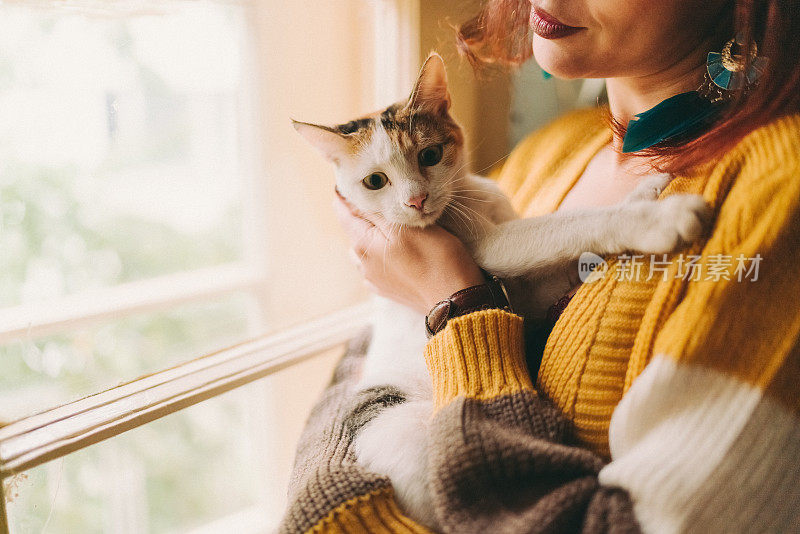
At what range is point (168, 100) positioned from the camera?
3.79 ft

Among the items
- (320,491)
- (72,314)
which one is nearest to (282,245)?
(72,314)

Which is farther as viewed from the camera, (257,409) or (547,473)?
(257,409)

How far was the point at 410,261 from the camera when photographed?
0.87m

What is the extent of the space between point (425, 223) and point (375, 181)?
4.6 inches

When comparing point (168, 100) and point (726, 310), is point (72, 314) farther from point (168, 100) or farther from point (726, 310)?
point (726, 310)

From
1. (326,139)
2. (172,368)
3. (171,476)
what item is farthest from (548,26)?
(171,476)

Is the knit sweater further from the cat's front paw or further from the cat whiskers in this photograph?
the cat whiskers

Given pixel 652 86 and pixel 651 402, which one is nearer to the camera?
pixel 651 402

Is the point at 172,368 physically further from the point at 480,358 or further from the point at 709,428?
the point at 709,428

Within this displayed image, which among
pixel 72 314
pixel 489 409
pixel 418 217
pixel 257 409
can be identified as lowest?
pixel 257 409

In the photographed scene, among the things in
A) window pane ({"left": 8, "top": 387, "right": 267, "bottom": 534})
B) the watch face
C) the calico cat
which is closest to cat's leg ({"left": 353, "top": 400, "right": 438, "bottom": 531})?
the calico cat

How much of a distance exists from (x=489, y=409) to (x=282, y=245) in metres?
0.78

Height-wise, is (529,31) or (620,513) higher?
(529,31)

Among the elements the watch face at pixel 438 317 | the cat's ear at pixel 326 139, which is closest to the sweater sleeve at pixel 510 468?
the watch face at pixel 438 317
